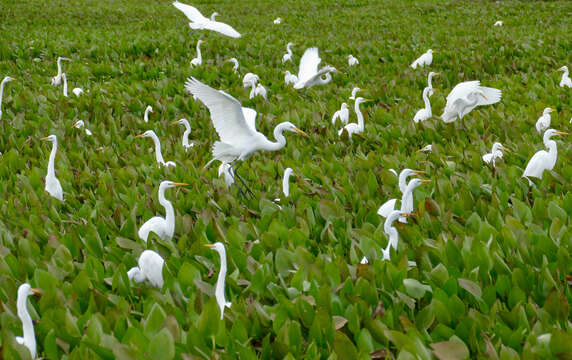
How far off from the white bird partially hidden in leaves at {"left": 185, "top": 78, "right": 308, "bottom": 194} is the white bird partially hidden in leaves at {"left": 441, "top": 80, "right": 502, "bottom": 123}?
2.53 metres

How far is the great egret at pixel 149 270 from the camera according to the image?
11.7 ft

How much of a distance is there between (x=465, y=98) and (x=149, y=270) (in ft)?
15.9

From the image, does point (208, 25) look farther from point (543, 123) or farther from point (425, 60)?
point (543, 123)

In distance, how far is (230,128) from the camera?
5.38m

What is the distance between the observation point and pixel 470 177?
5.12 m

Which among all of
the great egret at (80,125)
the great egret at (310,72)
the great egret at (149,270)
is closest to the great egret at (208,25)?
the great egret at (310,72)

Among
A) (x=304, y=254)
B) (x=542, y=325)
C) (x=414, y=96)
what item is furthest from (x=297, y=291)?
(x=414, y=96)

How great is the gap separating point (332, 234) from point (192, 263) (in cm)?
99

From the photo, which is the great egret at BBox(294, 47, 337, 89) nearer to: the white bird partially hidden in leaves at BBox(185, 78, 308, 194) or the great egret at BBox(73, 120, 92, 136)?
the great egret at BBox(73, 120, 92, 136)

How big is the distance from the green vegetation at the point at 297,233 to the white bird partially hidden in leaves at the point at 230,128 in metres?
0.31

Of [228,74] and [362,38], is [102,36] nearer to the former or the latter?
[228,74]

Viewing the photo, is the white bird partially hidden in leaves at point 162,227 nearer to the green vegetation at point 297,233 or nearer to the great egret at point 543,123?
the green vegetation at point 297,233

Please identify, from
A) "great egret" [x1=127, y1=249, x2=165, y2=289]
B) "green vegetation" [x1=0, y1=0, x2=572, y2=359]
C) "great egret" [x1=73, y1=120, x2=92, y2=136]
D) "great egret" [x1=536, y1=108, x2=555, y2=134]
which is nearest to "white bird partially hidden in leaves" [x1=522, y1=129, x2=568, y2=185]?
"green vegetation" [x1=0, y1=0, x2=572, y2=359]

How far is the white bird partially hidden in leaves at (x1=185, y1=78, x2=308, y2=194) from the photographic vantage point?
5.02m
